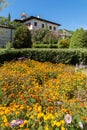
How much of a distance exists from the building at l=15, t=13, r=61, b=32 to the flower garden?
4787 cm

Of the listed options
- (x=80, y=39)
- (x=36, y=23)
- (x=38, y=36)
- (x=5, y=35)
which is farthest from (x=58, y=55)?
(x=36, y=23)

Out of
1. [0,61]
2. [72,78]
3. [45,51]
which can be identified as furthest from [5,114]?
[45,51]

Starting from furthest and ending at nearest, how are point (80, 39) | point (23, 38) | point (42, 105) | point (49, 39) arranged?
point (49, 39)
point (23, 38)
point (80, 39)
point (42, 105)

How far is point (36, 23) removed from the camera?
57.5m

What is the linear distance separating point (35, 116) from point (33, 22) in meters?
53.2

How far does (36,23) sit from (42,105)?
53.1 m

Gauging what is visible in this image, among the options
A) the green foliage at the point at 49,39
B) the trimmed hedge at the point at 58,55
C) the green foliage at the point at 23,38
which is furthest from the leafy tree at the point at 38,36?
the trimmed hedge at the point at 58,55

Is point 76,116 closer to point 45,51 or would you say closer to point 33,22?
point 45,51

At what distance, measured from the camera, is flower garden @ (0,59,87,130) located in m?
3.87

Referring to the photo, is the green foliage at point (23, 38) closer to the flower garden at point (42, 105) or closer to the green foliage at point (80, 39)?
the green foliage at point (80, 39)

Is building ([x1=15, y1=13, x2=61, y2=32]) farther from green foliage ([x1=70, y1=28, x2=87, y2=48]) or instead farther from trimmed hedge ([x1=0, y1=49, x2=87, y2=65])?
trimmed hedge ([x1=0, y1=49, x2=87, y2=65])

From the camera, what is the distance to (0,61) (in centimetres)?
1489

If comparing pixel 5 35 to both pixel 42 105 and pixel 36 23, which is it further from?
pixel 42 105

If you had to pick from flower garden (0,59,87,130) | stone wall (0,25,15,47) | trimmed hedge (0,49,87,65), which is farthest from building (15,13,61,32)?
flower garden (0,59,87,130)
